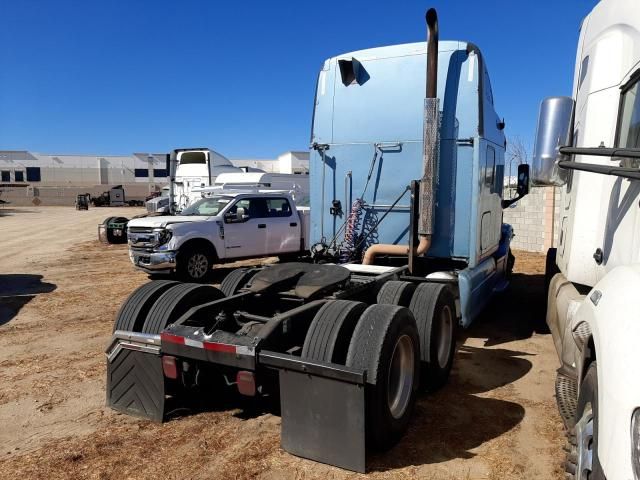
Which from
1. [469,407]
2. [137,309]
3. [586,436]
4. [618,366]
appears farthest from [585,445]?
[137,309]

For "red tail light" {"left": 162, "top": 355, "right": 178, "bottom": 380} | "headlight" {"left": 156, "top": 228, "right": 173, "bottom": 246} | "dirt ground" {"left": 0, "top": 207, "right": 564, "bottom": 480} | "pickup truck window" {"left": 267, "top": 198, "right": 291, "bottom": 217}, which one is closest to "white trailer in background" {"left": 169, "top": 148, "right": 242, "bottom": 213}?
"pickup truck window" {"left": 267, "top": 198, "right": 291, "bottom": 217}

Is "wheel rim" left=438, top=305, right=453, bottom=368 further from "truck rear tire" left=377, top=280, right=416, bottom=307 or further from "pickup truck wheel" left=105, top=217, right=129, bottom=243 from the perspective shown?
"pickup truck wheel" left=105, top=217, right=129, bottom=243

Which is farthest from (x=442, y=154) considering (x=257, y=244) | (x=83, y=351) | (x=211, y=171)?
(x=211, y=171)

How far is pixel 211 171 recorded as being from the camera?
18656 millimetres

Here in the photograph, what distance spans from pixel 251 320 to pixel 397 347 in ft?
4.43

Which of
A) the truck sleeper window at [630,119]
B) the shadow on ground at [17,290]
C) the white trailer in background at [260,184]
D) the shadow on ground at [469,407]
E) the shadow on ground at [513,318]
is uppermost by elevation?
the truck sleeper window at [630,119]

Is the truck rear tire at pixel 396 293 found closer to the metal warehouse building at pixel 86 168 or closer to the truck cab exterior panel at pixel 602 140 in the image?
the truck cab exterior panel at pixel 602 140

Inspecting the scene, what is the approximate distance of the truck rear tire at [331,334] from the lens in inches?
130

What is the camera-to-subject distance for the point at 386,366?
3.25m

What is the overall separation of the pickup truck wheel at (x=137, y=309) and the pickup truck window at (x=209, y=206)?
21.9 ft

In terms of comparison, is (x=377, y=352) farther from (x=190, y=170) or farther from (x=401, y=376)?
(x=190, y=170)

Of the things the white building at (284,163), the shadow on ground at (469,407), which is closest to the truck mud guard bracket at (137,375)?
the shadow on ground at (469,407)

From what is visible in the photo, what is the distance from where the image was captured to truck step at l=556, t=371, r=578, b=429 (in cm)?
311

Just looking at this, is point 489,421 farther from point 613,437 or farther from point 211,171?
point 211,171
